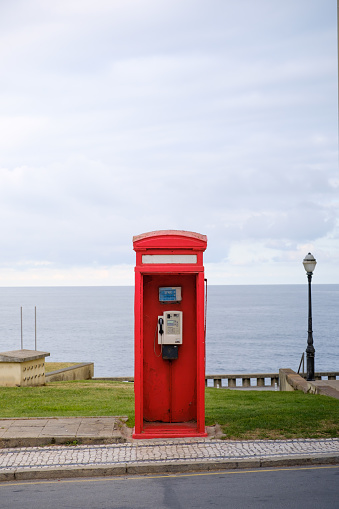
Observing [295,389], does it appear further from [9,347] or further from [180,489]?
[9,347]

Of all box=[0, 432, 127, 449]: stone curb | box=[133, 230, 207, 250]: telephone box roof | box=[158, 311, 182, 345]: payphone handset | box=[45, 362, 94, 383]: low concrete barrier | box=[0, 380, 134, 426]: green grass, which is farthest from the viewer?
box=[45, 362, 94, 383]: low concrete barrier

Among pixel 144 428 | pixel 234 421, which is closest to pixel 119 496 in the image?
pixel 144 428

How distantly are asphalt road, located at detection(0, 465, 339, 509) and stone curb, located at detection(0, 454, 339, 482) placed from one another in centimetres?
12

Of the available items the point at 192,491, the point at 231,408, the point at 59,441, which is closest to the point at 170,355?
the point at 59,441

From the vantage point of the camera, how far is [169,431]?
29.6ft

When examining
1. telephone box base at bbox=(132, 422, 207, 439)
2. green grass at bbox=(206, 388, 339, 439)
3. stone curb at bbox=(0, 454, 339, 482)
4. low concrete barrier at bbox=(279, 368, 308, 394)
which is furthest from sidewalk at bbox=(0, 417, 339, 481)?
low concrete barrier at bbox=(279, 368, 308, 394)

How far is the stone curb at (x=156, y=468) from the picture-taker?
7.37 m

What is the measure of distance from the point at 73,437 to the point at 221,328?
311ft

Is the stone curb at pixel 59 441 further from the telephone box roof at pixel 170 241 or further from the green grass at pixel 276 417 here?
the telephone box roof at pixel 170 241

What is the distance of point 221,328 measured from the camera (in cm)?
10212

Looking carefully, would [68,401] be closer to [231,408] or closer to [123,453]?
[231,408]

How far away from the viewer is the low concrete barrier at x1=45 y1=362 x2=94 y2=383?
20.1 meters

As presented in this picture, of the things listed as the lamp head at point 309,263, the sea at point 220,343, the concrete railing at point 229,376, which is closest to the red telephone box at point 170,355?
the lamp head at point 309,263

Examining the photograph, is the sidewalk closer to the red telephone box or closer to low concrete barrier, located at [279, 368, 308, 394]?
the red telephone box
